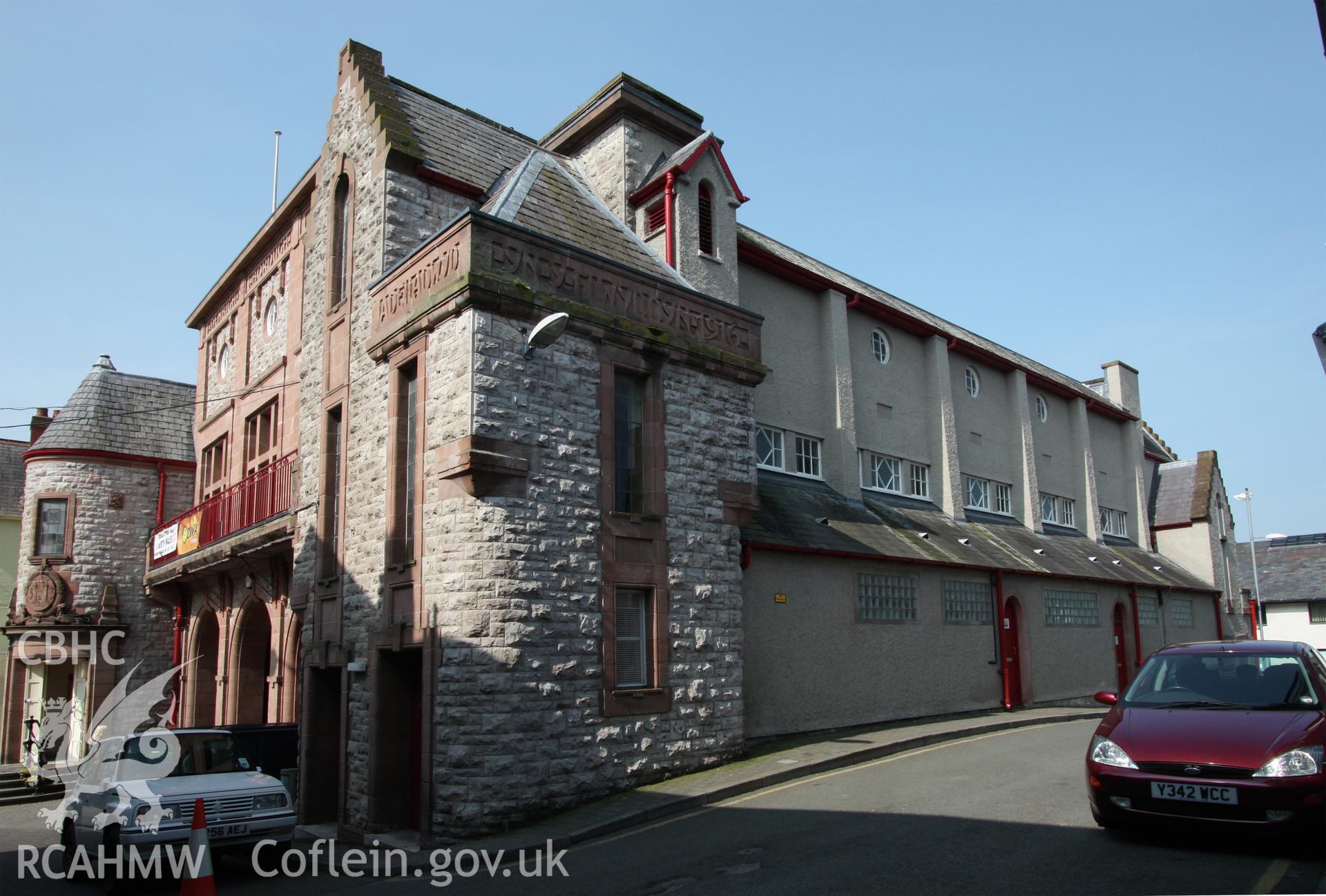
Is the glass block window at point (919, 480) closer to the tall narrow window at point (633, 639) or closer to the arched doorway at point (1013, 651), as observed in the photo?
the arched doorway at point (1013, 651)

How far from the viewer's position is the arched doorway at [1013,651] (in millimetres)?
20484

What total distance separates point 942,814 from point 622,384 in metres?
6.54

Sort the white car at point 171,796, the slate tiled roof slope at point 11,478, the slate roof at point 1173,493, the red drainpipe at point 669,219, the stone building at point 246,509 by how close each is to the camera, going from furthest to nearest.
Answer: the slate roof at point 1173,493 < the slate tiled roof slope at point 11,478 < the stone building at point 246,509 < the red drainpipe at point 669,219 < the white car at point 171,796

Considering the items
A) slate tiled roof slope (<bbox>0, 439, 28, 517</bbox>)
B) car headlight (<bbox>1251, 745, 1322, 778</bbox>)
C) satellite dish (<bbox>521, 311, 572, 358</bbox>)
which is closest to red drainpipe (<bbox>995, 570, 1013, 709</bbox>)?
satellite dish (<bbox>521, 311, 572, 358</bbox>)

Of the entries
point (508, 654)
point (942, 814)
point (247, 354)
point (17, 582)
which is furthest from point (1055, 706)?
point (17, 582)

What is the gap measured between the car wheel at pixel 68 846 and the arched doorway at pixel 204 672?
1154cm

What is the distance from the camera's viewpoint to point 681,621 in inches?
501

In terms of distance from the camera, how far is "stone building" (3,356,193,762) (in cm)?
2408

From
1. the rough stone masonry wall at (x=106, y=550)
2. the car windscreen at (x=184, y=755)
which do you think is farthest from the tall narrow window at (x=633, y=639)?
the rough stone masonry wall at (x=106, y=550)

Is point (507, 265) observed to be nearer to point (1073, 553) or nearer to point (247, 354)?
point (247, 354)

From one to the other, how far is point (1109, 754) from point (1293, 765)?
1219mm

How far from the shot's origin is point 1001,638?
66.5 feet

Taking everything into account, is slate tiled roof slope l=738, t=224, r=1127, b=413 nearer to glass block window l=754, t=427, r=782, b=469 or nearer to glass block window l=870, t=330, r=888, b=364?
glass block window l=870, t=330, r=888, b=364

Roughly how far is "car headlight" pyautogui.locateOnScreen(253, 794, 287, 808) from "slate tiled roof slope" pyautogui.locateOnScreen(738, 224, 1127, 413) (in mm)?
12094
